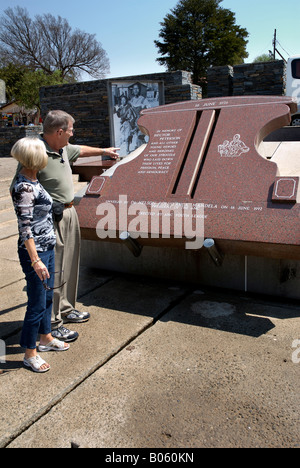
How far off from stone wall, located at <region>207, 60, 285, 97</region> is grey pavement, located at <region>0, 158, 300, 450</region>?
11135mm

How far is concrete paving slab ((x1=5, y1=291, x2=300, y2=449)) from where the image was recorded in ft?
6.73

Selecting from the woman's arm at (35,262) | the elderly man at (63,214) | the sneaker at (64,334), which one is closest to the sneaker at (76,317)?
the elderly man at (63,214)

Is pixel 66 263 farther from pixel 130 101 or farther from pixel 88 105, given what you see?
pixel 88 105

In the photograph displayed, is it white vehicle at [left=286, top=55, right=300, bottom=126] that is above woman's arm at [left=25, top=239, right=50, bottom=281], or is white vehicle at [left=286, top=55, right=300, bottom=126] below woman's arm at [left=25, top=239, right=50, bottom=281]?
above

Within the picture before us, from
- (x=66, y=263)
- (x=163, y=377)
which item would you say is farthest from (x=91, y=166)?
(x=163, y=377)

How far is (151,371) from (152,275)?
5.38ft

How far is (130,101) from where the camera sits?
11.0 metres

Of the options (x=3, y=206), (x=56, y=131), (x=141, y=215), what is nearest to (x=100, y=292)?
(x=141, y=215)

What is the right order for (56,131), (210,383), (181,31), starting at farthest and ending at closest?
(181,31), (56,131), (210,383)

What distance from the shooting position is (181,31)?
38.2 meters

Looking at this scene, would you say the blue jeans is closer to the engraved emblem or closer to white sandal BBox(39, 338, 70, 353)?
white sandal BBox(39, 338, 70, 353)

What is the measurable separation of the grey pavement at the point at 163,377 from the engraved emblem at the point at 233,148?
4.01ft

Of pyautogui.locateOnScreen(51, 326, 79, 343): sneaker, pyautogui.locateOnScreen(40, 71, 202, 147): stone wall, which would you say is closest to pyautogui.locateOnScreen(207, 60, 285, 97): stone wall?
pyautogui.locateOnScreen(40, 71, 202, 147): stone wall

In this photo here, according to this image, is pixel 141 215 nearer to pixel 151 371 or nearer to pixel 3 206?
pixel 151 371
